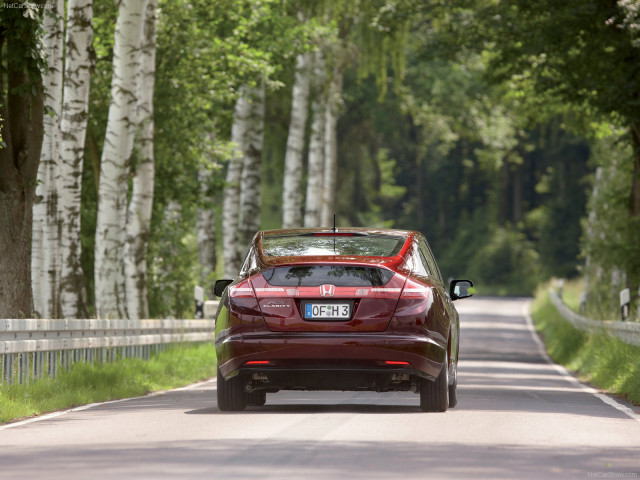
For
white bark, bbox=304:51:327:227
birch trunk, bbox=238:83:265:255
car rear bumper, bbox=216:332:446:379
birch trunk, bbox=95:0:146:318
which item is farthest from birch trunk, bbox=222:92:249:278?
car rear bumper, bbox=216:332:446:379

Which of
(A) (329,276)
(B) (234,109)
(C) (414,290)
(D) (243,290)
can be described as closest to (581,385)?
(C) (414,290)

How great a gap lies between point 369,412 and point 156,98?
16667 mm

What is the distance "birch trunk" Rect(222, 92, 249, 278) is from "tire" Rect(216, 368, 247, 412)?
2376 cm

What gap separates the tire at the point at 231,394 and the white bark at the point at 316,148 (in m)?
29.5

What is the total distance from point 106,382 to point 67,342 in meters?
1.15

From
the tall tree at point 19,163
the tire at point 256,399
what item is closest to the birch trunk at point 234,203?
the tall tree at point 19,163

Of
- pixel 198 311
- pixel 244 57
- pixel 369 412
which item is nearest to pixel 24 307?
pixel 369 412

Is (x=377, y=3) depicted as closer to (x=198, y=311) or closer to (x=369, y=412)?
(x=198, y=311)

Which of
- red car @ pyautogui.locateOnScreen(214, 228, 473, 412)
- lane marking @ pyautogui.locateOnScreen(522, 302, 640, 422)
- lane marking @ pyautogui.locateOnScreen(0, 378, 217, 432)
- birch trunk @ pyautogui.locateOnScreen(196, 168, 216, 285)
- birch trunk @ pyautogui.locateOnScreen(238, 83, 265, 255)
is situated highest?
birch trunk @ pyautogui.locateOnScreen(238, 83, 265, 255)

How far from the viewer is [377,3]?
137 feet

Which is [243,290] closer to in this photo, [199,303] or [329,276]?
[329,276]

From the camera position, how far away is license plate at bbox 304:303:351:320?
13.4 metres

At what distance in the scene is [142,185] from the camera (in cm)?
2612

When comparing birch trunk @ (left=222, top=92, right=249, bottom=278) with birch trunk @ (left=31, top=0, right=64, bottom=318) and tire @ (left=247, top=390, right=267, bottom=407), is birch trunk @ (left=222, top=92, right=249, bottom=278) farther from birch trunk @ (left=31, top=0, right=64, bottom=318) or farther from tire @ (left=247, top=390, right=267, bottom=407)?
tire @ (left=247, top=390, right=267, bottom=407)
